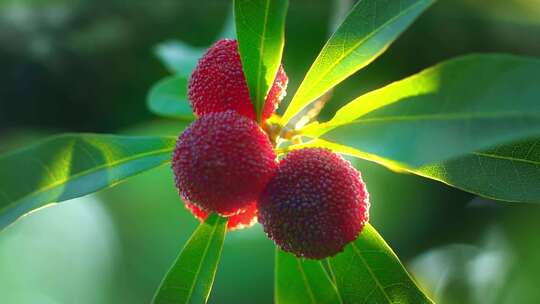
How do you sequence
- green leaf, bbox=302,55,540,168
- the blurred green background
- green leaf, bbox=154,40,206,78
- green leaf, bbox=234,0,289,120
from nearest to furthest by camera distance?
green leaf, bbox=302,55,540,168 < green leaf, bbox=234,0,289,120 < green leaf, bbox=154,40,206,78 < the blurred green background

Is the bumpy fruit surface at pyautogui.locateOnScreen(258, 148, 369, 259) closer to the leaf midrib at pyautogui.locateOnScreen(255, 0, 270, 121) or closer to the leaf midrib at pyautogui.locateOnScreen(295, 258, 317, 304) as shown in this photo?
the leaf midrib at pyautogui.locateOnScreen(255, 0, 270, 121)

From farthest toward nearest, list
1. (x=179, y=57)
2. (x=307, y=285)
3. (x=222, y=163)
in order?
1. (x=179, y=57)
2. (x=307, y=285)
3. (x=222, y=163)

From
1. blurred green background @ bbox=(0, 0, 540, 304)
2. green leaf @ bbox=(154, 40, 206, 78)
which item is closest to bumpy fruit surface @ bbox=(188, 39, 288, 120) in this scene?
green leaf @ bbox=(154, 40, 206, 78)

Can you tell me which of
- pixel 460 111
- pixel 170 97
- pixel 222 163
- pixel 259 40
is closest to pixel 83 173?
pixel 222 163

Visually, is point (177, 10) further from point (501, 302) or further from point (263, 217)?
point (263, 217)

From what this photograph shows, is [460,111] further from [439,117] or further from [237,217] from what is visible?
[237,217]

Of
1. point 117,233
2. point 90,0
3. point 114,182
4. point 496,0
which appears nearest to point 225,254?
point 117,233
